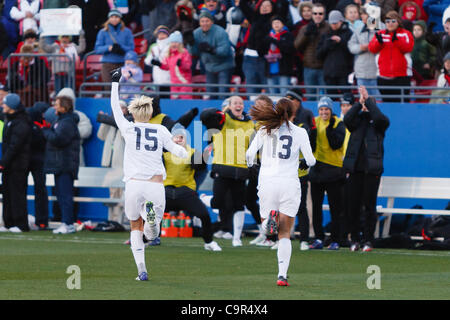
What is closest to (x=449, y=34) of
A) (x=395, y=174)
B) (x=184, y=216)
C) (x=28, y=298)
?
(x=395, y=174)

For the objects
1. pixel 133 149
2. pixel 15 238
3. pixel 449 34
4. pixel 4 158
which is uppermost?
pixel 449 34

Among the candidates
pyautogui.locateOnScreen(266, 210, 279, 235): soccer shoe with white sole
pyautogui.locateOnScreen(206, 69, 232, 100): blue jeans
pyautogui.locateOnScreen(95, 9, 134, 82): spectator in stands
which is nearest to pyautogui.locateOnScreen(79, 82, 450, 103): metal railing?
pyautogui.locateOnScreen(206, 69, 232, 100): blue jeans

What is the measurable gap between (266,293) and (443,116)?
10.1 meters

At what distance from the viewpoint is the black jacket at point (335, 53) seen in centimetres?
2056

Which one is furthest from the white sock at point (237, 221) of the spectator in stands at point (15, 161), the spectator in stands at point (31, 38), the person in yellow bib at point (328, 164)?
the spectator in stands at point (31, 38)

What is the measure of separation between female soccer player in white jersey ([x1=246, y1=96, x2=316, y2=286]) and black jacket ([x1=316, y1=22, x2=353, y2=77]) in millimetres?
8618

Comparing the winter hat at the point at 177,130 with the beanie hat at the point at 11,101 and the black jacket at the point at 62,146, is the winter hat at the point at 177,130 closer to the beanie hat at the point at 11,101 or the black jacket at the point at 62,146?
the black jacket at the point at 62,146

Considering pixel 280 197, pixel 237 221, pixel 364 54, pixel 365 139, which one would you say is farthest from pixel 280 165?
pixel 364 54

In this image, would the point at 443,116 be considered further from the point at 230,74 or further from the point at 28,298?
the point at 28,298

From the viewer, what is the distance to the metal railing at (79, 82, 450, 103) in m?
19.9

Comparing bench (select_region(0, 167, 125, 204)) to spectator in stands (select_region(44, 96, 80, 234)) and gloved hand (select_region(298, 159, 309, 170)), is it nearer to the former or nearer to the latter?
spectator in stands (select_region(44, 96, 80, 234))

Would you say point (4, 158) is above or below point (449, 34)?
below

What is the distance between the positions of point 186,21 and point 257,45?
2.27 m

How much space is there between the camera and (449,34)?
20125 millimetres
